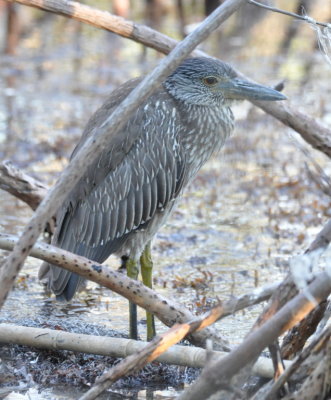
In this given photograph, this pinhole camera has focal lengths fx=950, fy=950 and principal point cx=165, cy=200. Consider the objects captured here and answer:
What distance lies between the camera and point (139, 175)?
5703 mm

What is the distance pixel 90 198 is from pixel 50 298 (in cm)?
90

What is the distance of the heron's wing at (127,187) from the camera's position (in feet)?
18.4

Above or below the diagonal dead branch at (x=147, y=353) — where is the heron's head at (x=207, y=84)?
above

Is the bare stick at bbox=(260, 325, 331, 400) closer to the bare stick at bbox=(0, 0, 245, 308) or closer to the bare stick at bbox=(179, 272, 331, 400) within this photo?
the bare stick at bbox=(179, 272, 331, 400)

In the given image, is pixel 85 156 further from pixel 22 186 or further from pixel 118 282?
pixel 22 186

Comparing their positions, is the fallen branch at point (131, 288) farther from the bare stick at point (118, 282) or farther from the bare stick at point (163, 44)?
the bare stick at point (163, 44)

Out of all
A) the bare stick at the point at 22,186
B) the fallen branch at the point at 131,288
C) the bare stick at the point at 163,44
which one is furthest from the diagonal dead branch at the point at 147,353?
the bare stick at the point at 22,186

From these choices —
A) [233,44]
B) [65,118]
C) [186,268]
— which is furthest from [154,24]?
[186,268]

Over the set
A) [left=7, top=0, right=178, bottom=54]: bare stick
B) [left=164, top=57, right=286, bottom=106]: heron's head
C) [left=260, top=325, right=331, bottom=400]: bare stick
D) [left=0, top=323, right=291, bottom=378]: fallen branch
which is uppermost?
[left=7, top=0, right=178, bottom=54]: bare stick

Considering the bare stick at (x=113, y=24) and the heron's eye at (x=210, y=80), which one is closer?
the bare stick at (x=113, y=24)

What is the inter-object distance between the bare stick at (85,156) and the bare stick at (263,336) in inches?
31.1

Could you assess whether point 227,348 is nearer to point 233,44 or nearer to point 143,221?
point 143,221

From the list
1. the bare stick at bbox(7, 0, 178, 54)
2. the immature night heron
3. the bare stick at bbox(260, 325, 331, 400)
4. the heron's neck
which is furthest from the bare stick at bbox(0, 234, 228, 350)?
the bare stick at bbox(7, 0, 178, 54)

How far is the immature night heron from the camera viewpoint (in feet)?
18.3
